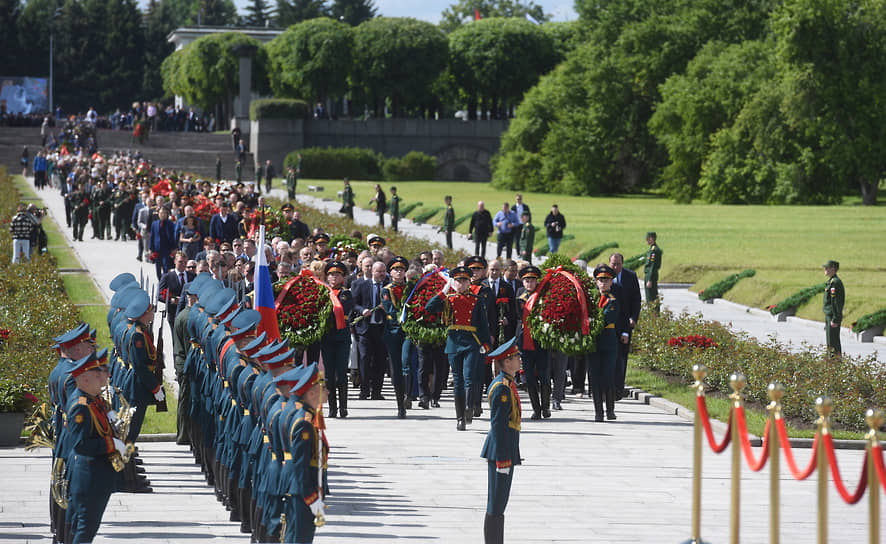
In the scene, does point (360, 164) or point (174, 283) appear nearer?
point (174, 283)

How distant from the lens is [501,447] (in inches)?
398

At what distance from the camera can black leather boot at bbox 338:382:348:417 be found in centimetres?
1609

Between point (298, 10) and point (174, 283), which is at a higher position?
point (298, 10)

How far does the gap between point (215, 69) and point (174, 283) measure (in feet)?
229

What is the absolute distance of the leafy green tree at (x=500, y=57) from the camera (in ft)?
275

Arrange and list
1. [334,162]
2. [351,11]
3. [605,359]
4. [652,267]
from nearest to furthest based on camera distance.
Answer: [605,359]
[652,267]
[334,162]
[351,11]

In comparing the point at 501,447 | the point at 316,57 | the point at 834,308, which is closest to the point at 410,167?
the point at 316,57

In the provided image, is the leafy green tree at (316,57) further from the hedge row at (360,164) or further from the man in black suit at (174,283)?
the man in black suit at (174,283)

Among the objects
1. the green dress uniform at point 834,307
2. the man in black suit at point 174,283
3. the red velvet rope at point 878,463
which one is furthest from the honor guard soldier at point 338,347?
the red velvet rope at point 878,463

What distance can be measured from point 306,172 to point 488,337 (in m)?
59.0

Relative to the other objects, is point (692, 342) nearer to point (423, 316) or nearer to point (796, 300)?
point (423, 316)

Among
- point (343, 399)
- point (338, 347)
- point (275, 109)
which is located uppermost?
point (275, 109)

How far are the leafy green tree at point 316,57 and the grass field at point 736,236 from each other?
1403 cm

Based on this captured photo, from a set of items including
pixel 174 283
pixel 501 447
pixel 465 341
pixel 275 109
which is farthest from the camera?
pixel 275 109
